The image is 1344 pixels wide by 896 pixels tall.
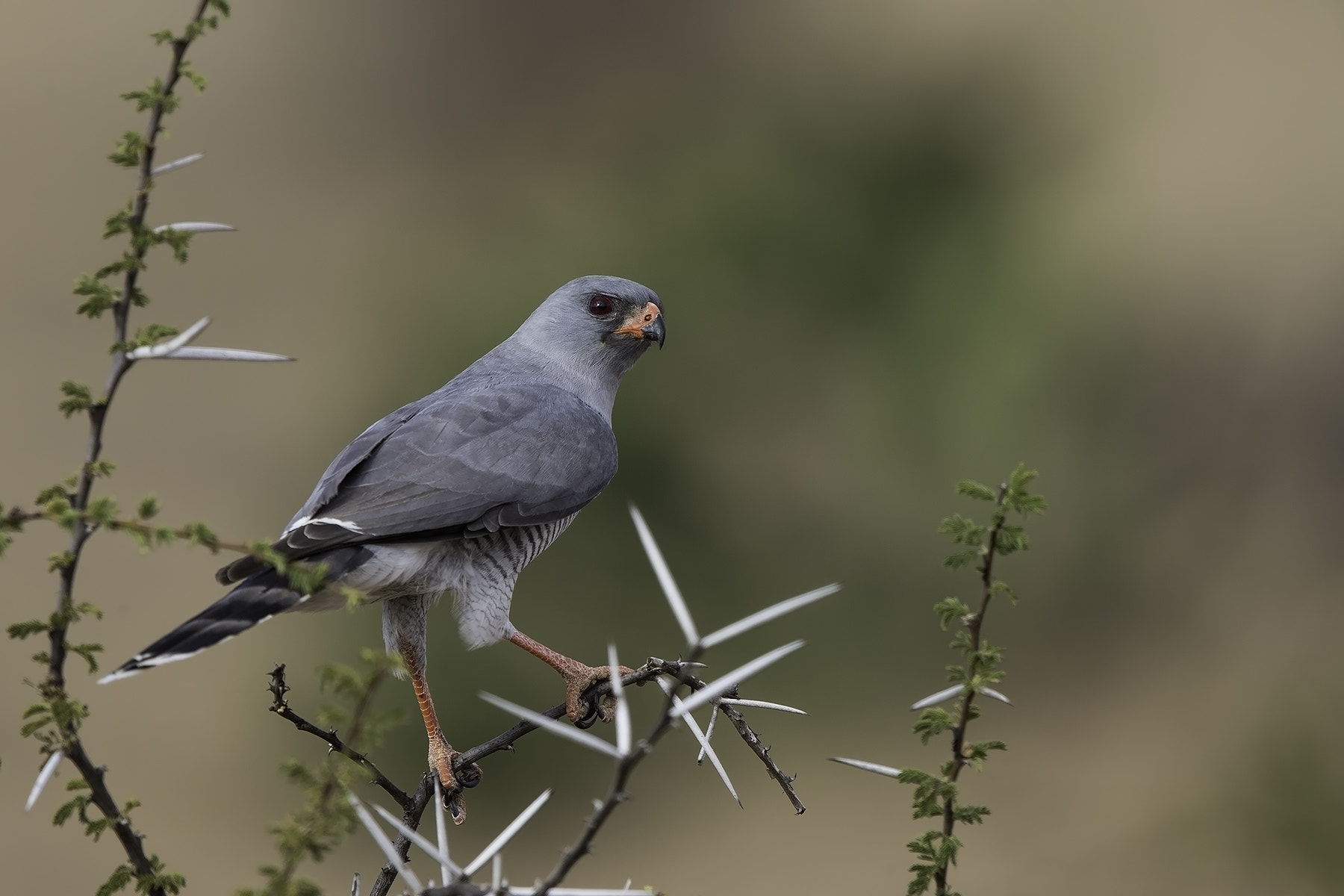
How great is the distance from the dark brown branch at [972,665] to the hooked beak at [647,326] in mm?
2806

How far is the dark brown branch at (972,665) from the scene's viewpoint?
152 cm

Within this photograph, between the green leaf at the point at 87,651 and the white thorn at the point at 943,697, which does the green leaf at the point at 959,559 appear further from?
the green leaf at the point at 87,651

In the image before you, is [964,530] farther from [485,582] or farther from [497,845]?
[485,582]

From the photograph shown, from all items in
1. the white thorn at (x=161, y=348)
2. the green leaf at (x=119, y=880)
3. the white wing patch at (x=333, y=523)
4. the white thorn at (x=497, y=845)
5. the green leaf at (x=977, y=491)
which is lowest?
the green leaf at (x=119, y=880)

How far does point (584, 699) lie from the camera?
351 centimetres

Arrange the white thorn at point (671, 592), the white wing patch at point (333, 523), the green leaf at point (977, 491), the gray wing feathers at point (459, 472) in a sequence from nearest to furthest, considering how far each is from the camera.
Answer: the white thorn at point (671, 592)
the green leaf at point (977, 491)
the white wing patch at point (333, 523)
the gray wing feathers at point (459, 472)

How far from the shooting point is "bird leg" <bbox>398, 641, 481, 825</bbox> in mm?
3387

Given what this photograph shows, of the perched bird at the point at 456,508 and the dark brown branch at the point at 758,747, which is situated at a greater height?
the perched bird at the point at 456,508

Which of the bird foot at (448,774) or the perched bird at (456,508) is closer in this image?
the perched bird at (456,508)

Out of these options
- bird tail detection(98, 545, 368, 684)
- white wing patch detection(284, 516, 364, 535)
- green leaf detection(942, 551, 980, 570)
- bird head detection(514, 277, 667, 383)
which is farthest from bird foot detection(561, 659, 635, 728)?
green leaf detection(942, 551, 980, 570)

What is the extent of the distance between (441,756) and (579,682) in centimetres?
46

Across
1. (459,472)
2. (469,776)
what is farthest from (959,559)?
(469,776)

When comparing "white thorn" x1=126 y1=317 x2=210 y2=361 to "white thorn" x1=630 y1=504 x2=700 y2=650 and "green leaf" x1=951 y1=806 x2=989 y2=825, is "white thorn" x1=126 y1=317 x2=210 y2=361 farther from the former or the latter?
"green leaf" x1=951 y1=806 x2=989 y2=825

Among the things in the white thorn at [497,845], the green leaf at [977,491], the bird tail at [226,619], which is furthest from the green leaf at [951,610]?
the bird tail at [226,619]
